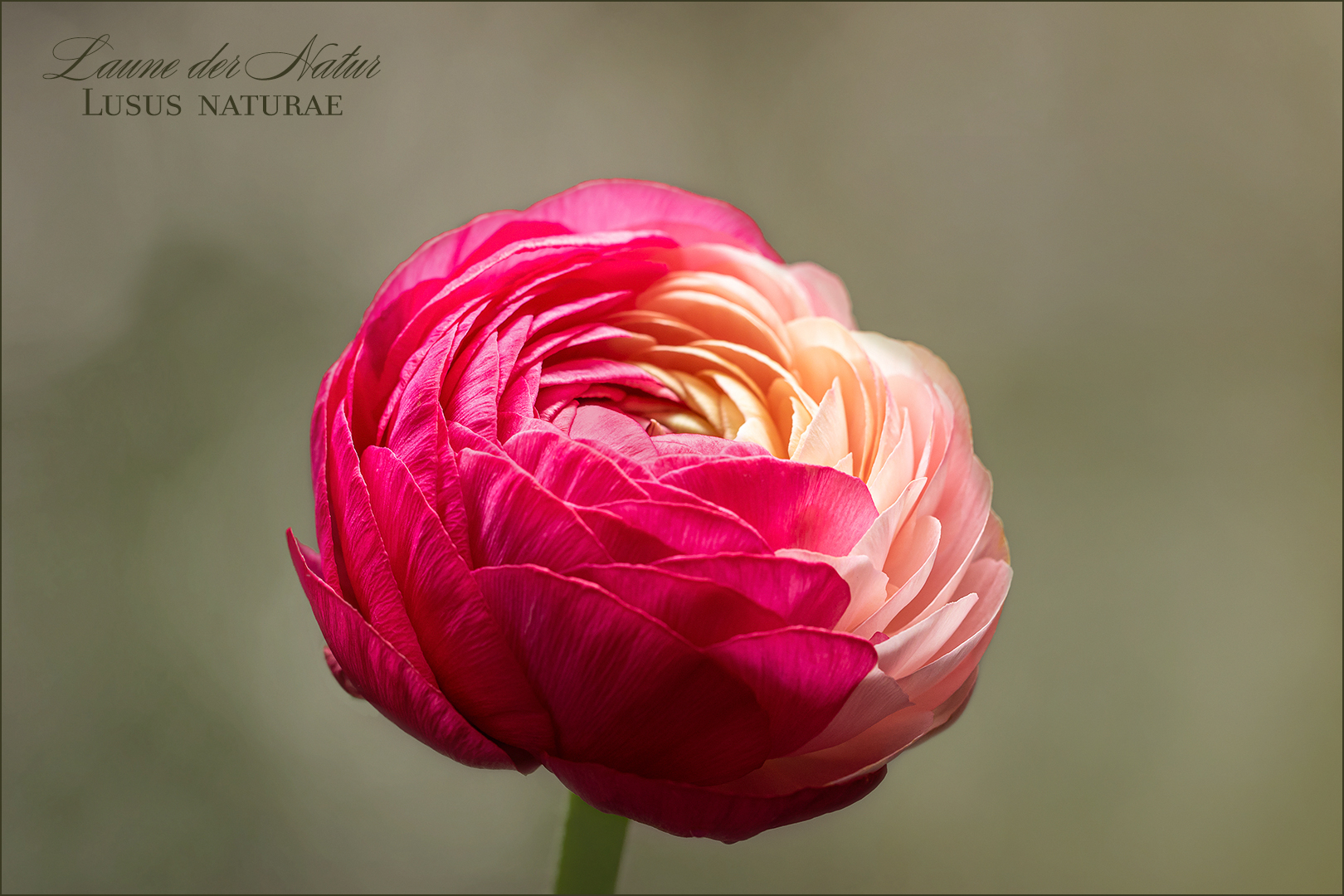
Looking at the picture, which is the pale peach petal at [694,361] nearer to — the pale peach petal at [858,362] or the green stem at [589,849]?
the pale peach petal at [858,362]

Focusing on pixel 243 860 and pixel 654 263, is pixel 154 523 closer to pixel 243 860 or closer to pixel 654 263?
pixel 243 860

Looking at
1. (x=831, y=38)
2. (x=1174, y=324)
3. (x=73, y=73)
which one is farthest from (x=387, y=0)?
(x=1174, y=324)

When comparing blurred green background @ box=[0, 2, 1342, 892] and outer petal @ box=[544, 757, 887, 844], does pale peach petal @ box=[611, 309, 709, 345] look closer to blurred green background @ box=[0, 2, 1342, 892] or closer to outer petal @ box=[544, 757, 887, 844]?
outer petal @ box=[544, 757, 887, 844]

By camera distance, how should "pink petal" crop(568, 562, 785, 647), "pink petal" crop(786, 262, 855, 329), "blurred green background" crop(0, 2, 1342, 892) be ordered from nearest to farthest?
1. "pink petal" crop(568, 562, 785, 647)
2. "pink petal" crop(786, 262, 855, 329)
3. "blurred green background" crop(0, 2, 1342, 892)

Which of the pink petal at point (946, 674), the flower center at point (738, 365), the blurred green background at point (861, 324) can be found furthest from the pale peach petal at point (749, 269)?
the blurred green background at point (861, 324)

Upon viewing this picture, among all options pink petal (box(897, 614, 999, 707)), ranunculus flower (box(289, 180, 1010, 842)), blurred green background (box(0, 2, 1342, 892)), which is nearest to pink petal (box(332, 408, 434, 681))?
ranunculus flower (box(289, 180, 1010, 842))
